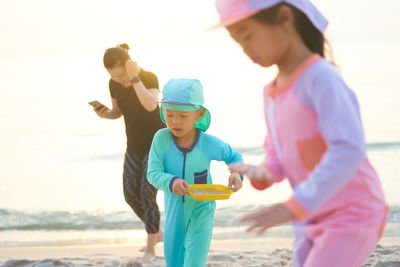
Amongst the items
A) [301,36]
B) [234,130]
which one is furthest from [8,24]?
[301,36]

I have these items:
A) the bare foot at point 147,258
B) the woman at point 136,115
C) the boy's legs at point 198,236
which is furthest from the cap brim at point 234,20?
the bare foot at point 147,258

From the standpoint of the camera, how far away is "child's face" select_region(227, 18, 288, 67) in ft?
7.41

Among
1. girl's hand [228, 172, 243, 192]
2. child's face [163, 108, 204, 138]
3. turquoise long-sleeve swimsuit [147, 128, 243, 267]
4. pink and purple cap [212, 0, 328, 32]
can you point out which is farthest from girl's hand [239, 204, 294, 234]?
child's face [163, 108, 204, 138]

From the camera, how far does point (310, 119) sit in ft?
7.29

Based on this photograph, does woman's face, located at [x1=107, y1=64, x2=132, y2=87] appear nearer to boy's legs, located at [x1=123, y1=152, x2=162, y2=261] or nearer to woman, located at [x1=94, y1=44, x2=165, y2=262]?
woman, located at [x1=94, y1=44, x2=165, y2=262]

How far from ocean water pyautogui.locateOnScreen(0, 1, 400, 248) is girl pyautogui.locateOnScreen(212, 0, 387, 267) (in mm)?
329

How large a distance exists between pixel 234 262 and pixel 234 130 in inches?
377

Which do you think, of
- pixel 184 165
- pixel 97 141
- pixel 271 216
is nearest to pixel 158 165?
pixel 184 165

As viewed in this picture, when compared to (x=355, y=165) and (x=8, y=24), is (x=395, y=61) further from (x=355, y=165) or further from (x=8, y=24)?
(x=355, y=165)

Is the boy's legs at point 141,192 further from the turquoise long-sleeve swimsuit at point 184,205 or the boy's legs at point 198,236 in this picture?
the boy's legs at point 198,236

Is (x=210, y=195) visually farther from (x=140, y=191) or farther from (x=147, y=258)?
(x=147, y=258)

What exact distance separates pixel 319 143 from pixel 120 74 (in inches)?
132

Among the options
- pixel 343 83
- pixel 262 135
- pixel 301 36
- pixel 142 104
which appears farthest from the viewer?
pixel 262 135

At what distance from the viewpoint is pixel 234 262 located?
19.3ft
